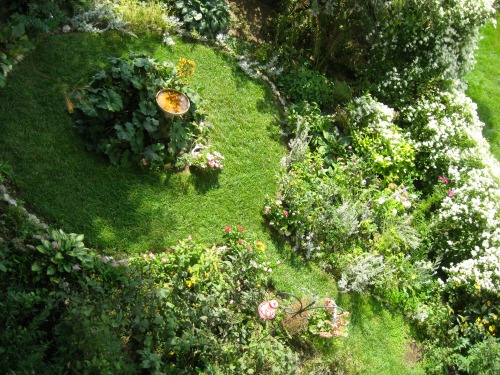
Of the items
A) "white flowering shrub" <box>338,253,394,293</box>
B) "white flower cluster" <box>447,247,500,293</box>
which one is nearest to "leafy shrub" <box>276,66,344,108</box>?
"white flowering shrub" <box>338,253,394,293</box>

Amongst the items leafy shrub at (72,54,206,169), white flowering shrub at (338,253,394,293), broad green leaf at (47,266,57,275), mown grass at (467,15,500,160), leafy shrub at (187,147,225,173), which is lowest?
broad green leaf at (47,266,57,275)

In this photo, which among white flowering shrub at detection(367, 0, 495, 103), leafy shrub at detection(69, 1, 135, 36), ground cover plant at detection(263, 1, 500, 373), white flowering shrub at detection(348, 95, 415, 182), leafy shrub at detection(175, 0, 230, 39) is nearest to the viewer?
ground cover plant at detection(263, 1, 500, 373)

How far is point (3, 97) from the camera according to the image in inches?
245

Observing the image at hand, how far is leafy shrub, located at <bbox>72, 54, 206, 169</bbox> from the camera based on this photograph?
6184 mm

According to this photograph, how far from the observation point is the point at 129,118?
644 centimetres

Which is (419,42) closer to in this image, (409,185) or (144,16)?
(409,185)

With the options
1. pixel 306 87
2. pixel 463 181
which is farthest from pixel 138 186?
pixel 463 181

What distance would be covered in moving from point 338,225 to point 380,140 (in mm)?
2003

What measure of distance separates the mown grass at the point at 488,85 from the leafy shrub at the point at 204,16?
590cm

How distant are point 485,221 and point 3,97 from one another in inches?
275

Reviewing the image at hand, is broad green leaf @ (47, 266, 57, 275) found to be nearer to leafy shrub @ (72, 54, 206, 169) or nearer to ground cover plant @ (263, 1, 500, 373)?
leafy shrub @ (72, 54, 206, 169)

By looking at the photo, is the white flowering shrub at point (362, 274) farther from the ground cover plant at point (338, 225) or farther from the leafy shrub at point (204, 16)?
the leafy shrub at point (204, 16)

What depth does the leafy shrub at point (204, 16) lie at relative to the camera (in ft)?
28.0

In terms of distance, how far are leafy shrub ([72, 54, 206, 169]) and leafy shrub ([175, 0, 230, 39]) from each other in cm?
209
